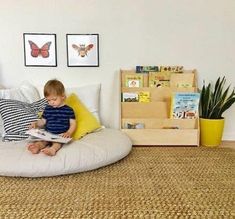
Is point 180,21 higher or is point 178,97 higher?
point 180,21

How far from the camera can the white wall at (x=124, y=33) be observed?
2682 millimetres

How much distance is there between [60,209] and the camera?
57.7 inches

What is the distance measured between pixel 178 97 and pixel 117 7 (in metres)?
0.98

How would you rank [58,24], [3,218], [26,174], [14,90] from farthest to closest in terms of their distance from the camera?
1. [58,24]
2. [14,90]
3. [26,174]
4. [3,218]

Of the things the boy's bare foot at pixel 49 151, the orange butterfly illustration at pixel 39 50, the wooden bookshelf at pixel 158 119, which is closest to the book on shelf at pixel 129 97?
the wooden bookshelf at pixel 158 119

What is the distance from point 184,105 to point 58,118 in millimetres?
1127

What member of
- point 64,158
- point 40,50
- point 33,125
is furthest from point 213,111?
point 40,50

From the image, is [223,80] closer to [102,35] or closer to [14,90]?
[102,35]

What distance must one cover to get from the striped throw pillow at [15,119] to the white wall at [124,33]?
1.69 ft

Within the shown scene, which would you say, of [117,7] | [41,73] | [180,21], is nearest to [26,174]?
[41,73]

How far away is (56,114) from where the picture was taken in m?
2.24

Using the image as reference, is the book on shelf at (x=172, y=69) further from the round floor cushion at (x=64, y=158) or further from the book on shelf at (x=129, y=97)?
the round floor cushion at (x=64, y=158)

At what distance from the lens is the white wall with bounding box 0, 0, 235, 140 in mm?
2682

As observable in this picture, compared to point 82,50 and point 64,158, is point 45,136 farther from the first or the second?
point 82,50
